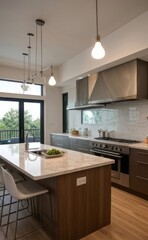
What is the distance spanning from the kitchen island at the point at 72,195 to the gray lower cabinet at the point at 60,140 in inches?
104

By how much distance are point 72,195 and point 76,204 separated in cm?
12

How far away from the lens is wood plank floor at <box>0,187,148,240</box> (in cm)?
201

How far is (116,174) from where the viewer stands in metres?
3.38

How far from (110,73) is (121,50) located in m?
0.59

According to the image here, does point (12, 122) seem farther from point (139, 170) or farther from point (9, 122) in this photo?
point (139, 170)

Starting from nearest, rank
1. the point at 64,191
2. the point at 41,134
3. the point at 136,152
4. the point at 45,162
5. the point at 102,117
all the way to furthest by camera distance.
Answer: the point at 64,191 → the point at 45,162 → the point at 136,152 → the point at 102,117 → the point at 41,134

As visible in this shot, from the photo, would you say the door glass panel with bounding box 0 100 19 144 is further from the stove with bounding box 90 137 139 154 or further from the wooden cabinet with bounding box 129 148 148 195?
the wooden cabinet with bounding box 129 148 148 195

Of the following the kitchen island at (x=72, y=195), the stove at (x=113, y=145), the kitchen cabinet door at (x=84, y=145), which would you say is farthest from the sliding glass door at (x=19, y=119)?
the kitchen island at (x=72, y=195)

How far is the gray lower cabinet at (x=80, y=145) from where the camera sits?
411 cm

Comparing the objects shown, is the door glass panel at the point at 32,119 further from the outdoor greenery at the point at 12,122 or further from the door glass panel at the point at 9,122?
the door glass panel at the point at 9,122

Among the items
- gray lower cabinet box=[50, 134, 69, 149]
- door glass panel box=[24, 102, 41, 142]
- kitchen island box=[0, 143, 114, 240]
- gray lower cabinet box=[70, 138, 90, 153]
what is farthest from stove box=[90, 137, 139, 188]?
door glass panel box=[24, 102, 41, 142]

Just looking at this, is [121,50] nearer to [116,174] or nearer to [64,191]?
[116,174]

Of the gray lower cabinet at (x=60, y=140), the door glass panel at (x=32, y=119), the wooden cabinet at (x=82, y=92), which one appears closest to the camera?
the wooden cabinet at (x=82, y=92)

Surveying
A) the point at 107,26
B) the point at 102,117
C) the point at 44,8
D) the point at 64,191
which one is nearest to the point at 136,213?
the point at 64,191
